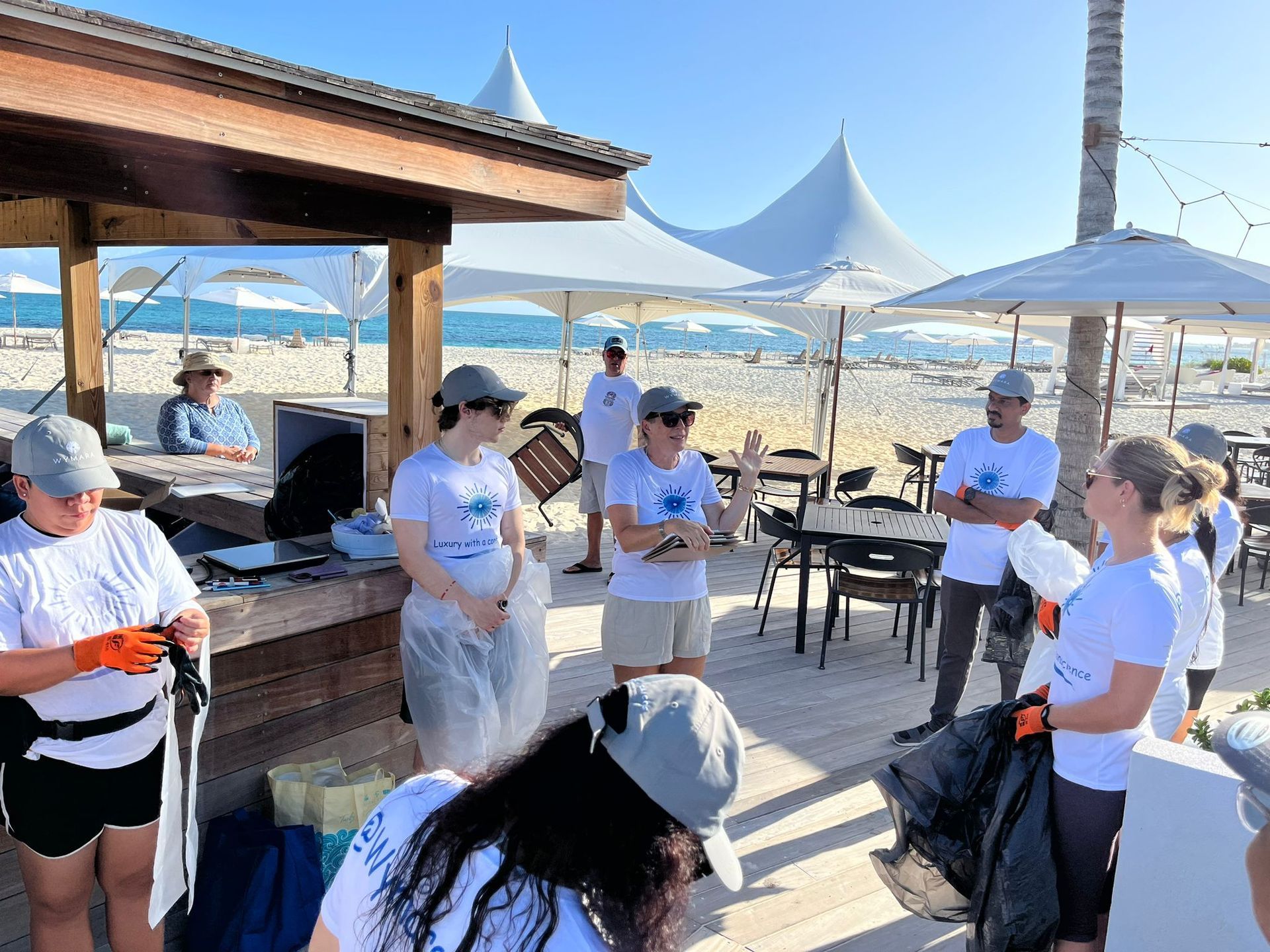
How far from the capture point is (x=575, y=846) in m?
1.05

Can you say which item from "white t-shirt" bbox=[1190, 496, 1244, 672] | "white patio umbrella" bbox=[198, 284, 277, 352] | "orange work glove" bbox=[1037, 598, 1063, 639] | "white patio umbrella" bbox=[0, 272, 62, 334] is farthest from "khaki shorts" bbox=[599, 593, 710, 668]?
"white patio umbrella" bbox=[0, 272, 62, 334]

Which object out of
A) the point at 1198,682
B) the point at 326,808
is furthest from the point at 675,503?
the point at 1198,682

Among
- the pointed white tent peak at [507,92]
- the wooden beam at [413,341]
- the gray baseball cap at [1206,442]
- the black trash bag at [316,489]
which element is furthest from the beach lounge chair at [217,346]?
the gray baseball cap at [1206,442]

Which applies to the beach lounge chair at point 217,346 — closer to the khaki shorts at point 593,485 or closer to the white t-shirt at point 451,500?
the khaki shorts at point 593,485

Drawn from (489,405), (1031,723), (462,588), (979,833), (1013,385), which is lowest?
(979,833)

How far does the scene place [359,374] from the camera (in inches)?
1100

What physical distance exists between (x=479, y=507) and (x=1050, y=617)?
1782mm

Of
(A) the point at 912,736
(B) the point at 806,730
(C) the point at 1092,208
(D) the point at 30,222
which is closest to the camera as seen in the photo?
(A) the point at 912,736

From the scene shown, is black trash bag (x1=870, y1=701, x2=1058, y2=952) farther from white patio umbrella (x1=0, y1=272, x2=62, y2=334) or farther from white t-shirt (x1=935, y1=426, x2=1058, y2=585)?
white patio umbrella (x1=0, y1=272, x2=62, y2=334)

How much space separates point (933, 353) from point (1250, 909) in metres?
89.8

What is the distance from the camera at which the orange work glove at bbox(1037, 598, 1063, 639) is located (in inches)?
101

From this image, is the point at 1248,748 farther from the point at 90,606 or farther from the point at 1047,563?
the point at 90,606

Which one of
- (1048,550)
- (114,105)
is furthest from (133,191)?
(1048,550)

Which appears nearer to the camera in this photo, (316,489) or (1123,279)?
(316,489)
